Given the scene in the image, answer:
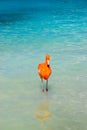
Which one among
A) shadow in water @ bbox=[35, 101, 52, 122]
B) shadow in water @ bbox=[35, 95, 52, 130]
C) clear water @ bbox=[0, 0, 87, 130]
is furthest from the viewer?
shadow in water @ bbox=[35, 101, 52, 122]

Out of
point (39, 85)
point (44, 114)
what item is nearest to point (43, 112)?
point (44, 114)

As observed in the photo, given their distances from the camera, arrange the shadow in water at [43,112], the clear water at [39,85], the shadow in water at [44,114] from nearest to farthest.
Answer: the shadow in water at [44,114], the clear water at [39,85], the shadow in water at [43,112]


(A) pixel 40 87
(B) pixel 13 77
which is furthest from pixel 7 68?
(A) pixel 40 87

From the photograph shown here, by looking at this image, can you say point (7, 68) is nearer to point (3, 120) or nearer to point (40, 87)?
point (40, 87)

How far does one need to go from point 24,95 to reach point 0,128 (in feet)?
5.83

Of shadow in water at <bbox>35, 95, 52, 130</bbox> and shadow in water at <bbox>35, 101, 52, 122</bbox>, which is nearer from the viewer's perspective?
shadow in water at <bbox>35, 95, 52, 130</bbox>

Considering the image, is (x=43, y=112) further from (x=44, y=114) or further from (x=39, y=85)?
(x=39, y=85)

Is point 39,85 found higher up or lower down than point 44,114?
higher up

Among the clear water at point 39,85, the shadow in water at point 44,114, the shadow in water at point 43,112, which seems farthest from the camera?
the shadow in water at point 43,112

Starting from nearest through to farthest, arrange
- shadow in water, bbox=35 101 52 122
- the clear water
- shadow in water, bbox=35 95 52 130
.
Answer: shadow in water, bbox=35 95 52 130
the clear water
shadow in water, bbox=35 101 52 122

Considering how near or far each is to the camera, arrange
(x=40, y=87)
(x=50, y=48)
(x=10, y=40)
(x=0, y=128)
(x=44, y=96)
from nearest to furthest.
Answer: (x=0, y=128)
(x=44, y=96)
(x=40, y=87)
(x=50, y=48)
(x=10, y=40)

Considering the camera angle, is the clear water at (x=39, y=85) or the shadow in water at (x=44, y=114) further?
the clear water at (x=39, y=85)

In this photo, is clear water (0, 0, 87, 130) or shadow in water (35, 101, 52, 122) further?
shadow in water (35, 101, 52, 122)

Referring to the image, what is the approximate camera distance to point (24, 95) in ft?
28.1
